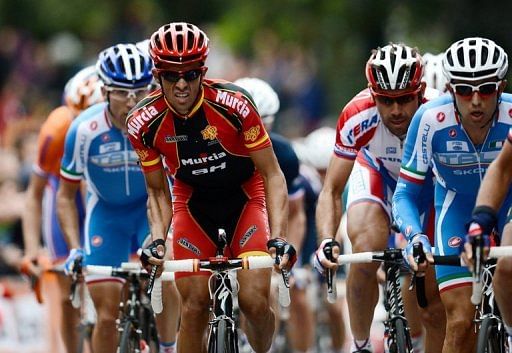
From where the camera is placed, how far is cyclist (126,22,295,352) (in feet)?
37.6

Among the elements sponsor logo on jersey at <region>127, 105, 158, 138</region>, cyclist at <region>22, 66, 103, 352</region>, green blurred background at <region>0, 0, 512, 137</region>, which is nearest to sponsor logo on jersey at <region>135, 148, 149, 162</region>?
sponsor logo on jersey at <region>127, 105, 158, 138</region>

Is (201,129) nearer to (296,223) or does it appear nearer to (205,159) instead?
(205,159)

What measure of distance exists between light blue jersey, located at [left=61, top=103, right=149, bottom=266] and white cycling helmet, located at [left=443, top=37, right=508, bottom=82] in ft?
11.2

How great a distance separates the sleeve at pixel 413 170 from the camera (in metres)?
11.3

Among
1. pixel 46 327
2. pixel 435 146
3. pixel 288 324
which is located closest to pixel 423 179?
pixel 435 146

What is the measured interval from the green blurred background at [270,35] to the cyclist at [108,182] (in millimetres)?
9261

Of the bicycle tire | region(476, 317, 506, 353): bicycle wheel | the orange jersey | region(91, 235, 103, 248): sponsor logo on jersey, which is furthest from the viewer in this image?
the orange jersey

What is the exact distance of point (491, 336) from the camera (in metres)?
10.6

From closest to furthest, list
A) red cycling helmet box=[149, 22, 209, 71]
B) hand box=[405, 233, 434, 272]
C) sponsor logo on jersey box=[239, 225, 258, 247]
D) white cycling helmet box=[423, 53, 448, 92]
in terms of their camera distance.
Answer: hand box=[405, 233, 434, 272] < red cycling helmet box=[149, 22, 209, 71] < sponsor logo on jersey box=[239, 225, 258, 247] < white cycling helmet box=[423, 53, 448, 92]

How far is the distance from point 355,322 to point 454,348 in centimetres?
166

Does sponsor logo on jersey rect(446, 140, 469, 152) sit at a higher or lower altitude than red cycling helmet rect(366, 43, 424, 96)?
lower

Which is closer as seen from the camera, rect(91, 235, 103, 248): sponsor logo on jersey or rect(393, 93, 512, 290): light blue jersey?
rect(393, 93, 512, 290): light blue jersey

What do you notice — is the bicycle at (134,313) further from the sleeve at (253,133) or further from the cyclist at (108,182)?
the sleeve at (253,133)

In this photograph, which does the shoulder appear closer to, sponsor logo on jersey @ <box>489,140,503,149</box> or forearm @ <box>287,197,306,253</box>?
sponsor logo on jersey @ <box>489,140,503,149</box>
